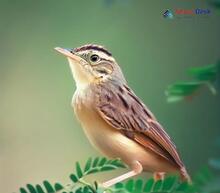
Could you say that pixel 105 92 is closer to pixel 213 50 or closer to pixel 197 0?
pixel 197 0

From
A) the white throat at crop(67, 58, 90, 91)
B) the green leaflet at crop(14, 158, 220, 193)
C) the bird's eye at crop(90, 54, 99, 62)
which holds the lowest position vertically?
the green leaflet at crop(14, 158, 220, 193)

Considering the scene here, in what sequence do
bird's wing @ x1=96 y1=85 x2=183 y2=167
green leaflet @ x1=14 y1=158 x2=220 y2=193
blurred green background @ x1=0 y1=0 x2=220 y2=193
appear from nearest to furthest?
green leaflet @ x1=14 y1=158 x2=220 y2=193, bird's wing @ x1=96 y1=85 x2=183 y2=167, blurred green background @ x1=0 y1=0 x2=220 y2=193

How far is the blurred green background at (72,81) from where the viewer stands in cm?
287

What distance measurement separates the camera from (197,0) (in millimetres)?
2680

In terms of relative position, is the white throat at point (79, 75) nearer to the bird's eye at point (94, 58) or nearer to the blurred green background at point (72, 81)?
the bird's eye at point (94, 58)

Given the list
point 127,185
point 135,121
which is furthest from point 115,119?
point 127,185

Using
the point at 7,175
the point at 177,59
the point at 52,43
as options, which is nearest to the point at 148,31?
the point at 177,59

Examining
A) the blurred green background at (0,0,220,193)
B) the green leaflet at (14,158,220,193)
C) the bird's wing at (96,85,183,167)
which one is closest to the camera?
the green leaflet at (14,158,220,193)

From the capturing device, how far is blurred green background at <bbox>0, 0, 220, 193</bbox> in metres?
2.87

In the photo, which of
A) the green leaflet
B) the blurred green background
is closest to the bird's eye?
the green leaflet

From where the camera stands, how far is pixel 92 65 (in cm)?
143

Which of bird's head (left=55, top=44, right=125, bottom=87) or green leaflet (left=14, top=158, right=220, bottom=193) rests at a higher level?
bird's head (left=55, top=44, right=125, bottom=87)

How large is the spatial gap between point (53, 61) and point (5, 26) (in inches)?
18.5

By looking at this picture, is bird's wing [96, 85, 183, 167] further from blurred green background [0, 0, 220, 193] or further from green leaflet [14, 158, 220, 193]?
blurred green background [0, 0, 220, 193]
